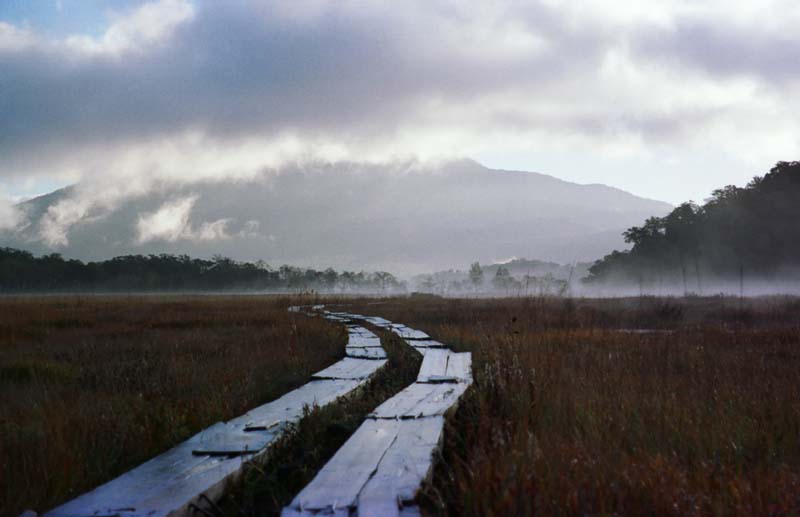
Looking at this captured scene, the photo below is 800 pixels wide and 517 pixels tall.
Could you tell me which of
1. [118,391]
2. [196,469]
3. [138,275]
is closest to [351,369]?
[118,391]

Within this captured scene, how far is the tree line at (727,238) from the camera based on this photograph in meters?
62.4

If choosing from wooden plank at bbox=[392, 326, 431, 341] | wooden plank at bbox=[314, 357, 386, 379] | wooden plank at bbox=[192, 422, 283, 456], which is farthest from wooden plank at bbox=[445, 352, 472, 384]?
wooden plank at bbox=[392, 326, 431, 341]

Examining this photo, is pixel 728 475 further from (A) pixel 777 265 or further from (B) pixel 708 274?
(B) pixel 708 274

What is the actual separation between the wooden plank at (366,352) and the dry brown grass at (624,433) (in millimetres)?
1270

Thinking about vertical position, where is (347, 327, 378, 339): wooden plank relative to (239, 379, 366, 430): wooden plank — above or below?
above

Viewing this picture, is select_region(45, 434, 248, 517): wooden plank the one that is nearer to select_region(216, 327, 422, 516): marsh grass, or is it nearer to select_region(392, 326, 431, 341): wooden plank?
select_region(216, 327, 422, 516): marsh grass

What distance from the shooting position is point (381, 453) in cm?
309

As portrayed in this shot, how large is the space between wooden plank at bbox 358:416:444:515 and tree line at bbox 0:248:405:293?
78.5m

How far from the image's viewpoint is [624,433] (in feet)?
12.9

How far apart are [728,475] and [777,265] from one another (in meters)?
72.4

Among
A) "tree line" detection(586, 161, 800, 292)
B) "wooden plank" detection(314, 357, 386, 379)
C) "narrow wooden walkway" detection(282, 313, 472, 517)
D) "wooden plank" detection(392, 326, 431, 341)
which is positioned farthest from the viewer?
"tree line" detection(586, 161, 800, 292)

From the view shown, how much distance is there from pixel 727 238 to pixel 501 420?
7594 centimetres

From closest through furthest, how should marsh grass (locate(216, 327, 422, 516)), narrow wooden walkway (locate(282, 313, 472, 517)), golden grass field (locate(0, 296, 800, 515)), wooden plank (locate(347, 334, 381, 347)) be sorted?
narrow wooden walkway (locate(282, 313, 472, 517)) → golden grass field (locate(0, 296, 800, 515)) → marsh grass (locate(216, 327, 422, 516)) → wooden plank (locate(347, 334, 381, 347))

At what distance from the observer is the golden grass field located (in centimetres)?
265
